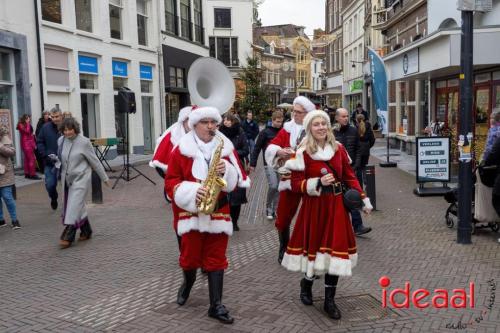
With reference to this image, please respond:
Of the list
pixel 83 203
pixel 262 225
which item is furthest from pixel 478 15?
pixel 83 203

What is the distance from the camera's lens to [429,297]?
15.7 feet

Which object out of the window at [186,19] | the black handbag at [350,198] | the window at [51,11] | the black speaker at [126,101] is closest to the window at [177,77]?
the window at [186,19]

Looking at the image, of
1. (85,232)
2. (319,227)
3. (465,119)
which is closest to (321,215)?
(319,227)

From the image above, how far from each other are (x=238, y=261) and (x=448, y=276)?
2.33 meters

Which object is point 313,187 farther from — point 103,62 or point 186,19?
point 186,19

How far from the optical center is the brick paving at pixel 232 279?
436 centimetres

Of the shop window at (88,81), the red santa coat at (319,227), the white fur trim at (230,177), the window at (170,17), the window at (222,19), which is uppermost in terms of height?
the window at (222,19)

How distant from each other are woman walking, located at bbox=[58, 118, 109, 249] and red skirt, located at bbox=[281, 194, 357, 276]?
3667mm

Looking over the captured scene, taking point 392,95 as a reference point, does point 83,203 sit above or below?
below

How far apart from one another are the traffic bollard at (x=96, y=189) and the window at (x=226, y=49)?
36323 mm

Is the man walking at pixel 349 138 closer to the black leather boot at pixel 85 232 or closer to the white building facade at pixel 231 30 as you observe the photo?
the black leather boot at pixel 85 232

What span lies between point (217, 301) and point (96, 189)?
259 inches

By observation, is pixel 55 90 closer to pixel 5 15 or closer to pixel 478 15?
pixel 5 15

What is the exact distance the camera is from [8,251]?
22.5ft
